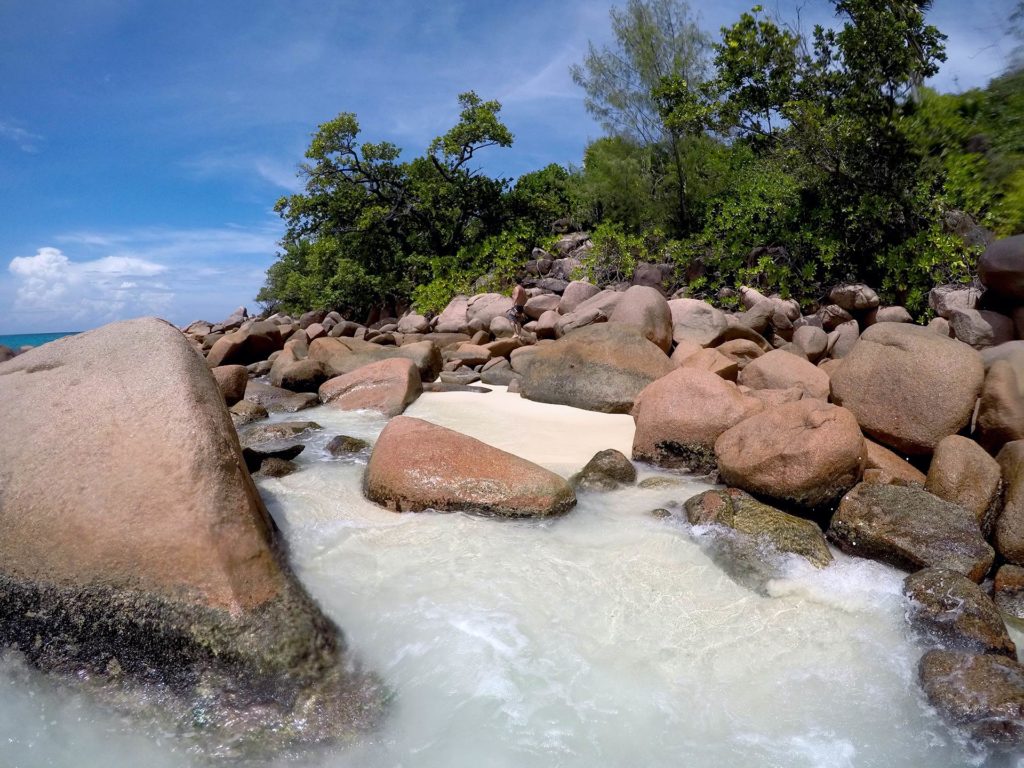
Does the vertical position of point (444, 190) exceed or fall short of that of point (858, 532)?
it exceeds it

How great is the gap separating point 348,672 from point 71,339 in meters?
2.70

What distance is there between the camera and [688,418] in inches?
223

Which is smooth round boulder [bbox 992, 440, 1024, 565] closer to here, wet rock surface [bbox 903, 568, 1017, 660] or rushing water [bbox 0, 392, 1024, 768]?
wet rock surface [bbox 903, 568, 1017, 660]

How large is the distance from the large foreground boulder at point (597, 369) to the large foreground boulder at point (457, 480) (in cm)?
299

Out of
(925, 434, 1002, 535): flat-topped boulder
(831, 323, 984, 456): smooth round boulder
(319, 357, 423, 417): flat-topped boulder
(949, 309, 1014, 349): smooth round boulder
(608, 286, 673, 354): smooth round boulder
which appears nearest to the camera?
(925, 434, 1002, 535): flat-topped boulder

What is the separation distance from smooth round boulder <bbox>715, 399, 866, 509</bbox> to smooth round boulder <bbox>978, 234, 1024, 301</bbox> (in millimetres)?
5526

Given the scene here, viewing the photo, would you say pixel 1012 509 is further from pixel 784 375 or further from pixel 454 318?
pixel 454 318

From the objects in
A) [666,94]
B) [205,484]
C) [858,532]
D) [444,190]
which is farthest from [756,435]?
[444,190]

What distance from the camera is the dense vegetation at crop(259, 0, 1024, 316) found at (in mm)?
11016

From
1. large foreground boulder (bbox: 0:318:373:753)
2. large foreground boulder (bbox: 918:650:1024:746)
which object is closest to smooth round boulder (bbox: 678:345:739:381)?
large foreground boulder (bbox: 918:650:1024:746)

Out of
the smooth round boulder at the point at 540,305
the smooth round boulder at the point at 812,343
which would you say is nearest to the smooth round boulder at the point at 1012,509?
the smooth round boulder at the point at 812,343

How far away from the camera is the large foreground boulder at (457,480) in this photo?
4.55m

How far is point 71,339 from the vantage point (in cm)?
398

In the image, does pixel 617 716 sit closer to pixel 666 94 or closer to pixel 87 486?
pixel 87 486
